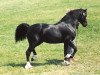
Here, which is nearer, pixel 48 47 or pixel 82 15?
pixel 82 15

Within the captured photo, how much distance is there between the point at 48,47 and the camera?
64.1ft

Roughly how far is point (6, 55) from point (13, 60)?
1.20m

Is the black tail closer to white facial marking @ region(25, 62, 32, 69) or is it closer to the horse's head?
white facial marking @ region(25, 62, 32, 69)

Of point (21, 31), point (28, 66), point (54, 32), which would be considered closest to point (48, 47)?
point (21, 31)

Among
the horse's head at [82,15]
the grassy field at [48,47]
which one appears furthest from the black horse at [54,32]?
the grassy field at [48,47]

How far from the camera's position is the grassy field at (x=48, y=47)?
15070 mm

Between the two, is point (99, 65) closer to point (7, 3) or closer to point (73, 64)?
point (73, 64)

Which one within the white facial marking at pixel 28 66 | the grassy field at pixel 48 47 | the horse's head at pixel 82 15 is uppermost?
the horse's head at pixel 82 15

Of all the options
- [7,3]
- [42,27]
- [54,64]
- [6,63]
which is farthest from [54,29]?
[7,3]

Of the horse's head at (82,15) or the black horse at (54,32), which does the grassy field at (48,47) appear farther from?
the horse's head at (82,15)

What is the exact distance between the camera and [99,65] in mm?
15586

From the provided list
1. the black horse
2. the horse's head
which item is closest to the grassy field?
the black horse

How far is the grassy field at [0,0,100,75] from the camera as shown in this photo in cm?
1507

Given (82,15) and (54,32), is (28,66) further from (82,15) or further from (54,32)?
(82,15)
